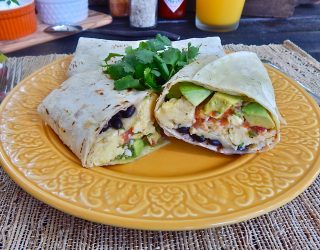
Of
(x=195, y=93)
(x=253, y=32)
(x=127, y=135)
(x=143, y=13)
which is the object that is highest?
(x=195, y=93)

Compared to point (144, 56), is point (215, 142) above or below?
below

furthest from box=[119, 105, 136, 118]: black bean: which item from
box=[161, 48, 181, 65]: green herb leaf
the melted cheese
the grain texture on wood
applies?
the grain texture on wood

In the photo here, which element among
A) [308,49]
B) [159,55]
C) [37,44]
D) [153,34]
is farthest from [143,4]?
[159,55]

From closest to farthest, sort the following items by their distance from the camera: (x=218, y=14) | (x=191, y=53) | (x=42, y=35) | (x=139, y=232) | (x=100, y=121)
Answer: (x=139, y=232), (x=100, y=121), (x=191, y=53), (x=42, y=35), (x=218, y=14)

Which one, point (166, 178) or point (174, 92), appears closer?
point (166, 178)

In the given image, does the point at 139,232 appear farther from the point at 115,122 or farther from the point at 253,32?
the point at 253,32

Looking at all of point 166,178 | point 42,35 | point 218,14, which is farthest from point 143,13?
point 166,178

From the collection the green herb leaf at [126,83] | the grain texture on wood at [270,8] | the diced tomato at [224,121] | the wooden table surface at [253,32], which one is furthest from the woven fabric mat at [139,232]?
the grain texture on wood at [270,8]

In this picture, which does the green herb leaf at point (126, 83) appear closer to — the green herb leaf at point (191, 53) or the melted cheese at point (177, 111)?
the melted cheese at point (177, 111)
